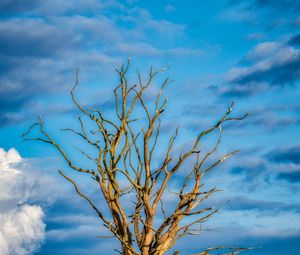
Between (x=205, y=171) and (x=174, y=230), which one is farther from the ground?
(x=205, y=171)

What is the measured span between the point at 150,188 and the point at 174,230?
690 millimetres

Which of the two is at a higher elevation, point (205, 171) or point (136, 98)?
point (136, 98)

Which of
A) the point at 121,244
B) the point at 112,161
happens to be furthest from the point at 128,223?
the point at 112,161

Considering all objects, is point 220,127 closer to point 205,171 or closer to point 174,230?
point 205,171

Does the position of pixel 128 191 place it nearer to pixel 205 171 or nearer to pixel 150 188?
pixel 150 188

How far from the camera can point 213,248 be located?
30.0 feet

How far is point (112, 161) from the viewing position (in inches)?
351

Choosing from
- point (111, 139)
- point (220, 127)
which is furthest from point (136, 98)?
point (220, 127)

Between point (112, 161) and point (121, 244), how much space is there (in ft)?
3.93

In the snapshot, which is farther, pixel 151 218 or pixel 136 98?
pixel 136 98

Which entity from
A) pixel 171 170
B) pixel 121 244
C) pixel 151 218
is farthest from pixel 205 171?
pixel 121 244

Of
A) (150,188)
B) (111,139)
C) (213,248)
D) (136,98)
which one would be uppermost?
(136,98)

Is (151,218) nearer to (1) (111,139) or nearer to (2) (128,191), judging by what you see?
(2) (128,191)

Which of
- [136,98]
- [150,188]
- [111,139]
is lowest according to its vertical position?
[150,188]
